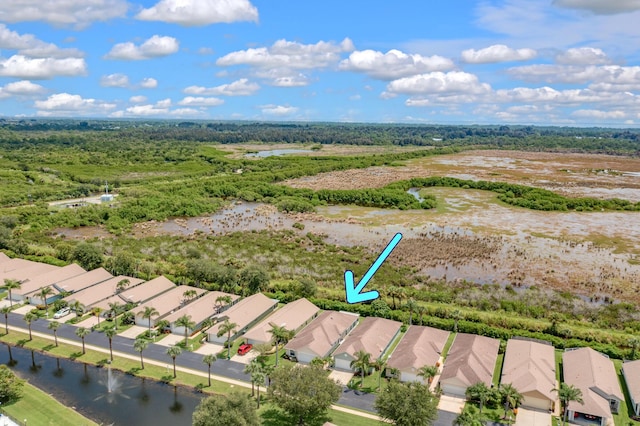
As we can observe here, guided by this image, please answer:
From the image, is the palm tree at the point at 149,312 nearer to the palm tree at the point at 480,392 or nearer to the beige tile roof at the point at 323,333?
the beige tile roof at the point at 323,333

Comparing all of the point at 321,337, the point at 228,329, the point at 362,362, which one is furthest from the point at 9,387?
the point at 362,362

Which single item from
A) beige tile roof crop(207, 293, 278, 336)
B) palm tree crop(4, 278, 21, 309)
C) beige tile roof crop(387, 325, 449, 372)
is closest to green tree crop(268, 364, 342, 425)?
beige tile roof crop(387, 325, 449, 372)

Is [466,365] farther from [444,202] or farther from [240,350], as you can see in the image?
[444,202]

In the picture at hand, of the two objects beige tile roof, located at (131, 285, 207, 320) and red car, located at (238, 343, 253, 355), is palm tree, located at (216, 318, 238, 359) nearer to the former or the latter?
red car, located at (238, 343, 253, 355)

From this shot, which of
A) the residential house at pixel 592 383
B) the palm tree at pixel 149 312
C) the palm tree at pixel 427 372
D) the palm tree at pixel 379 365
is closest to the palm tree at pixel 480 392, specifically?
the palm tree at pixel 427 372

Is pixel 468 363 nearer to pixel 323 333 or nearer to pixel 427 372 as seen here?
pixel 427 372

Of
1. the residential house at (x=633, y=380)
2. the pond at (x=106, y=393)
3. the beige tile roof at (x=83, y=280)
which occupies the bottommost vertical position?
the pond at (x=106, y=393)

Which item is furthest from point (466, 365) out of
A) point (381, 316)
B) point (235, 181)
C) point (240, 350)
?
point (235, 181)
